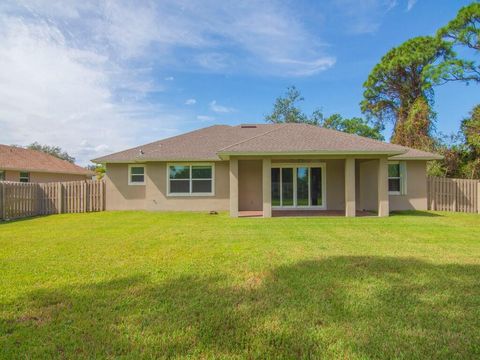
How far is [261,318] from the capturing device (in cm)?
342

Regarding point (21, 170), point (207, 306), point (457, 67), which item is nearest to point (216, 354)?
point (207, 306)

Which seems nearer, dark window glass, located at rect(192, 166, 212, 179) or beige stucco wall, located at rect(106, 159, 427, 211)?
beige stucco wall, located at rect(106, 159, 427, 211)

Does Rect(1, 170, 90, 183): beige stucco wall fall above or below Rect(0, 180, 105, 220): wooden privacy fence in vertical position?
above

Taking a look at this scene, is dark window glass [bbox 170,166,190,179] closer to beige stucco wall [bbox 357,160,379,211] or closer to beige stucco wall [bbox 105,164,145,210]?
beige stucco wall [bbox 105,164,145,210]

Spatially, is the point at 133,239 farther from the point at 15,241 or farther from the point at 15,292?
the point at 15,292

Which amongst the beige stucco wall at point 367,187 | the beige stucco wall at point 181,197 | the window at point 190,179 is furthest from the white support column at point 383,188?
the window at point 190,179

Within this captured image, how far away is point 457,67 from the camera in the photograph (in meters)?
25.8

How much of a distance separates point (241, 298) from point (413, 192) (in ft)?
47.1

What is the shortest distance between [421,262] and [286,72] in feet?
80.5

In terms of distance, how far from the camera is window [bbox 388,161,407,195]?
1532 cm

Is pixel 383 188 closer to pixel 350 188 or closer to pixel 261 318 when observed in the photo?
pixel 350 188

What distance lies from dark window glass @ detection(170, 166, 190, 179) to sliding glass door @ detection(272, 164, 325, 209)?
14.7 ft

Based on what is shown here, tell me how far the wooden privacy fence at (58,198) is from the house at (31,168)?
10504 mm

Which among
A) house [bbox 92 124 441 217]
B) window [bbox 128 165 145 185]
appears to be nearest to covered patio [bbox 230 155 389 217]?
house [bbox 92 124 441 217]
